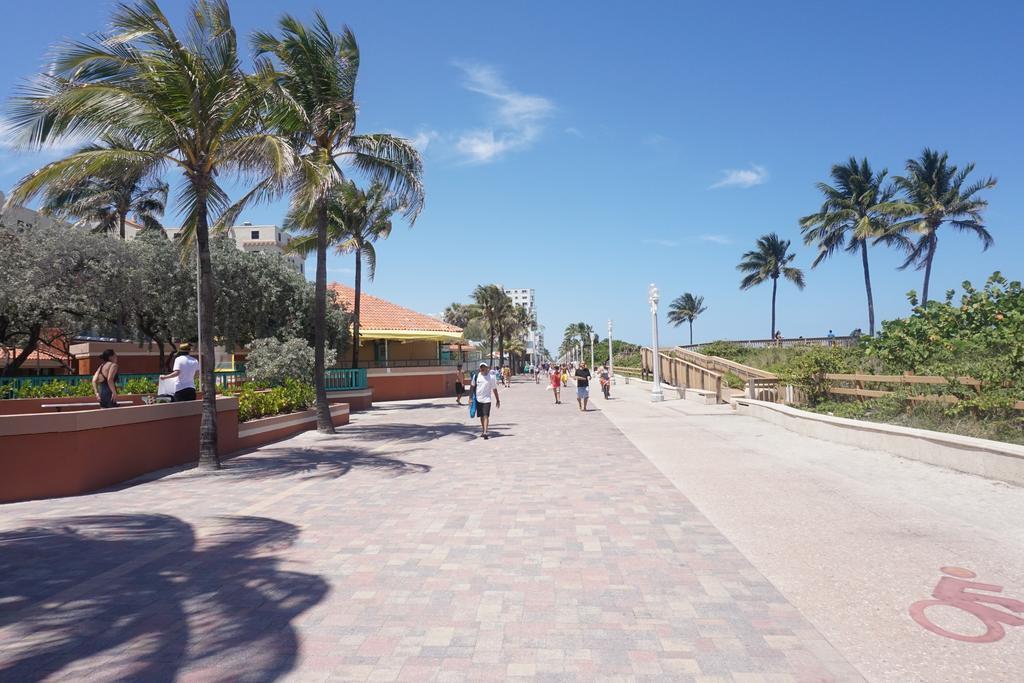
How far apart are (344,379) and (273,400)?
32.9 feet

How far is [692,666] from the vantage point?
11.7 ft

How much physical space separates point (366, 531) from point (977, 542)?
5.52 m

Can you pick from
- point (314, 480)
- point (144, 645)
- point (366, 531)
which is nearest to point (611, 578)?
point (366, 531)

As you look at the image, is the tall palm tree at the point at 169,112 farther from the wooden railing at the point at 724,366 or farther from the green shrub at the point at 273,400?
the wooden railing at the point at 724,366

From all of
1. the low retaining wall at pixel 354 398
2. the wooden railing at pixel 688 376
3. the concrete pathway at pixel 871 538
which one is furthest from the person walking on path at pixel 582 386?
the concrete pathway at pixel 871 538

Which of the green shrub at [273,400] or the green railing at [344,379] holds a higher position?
the green railing at [344,379]

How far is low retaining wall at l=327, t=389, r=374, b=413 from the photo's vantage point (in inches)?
965

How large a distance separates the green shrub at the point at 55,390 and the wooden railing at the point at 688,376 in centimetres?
1844

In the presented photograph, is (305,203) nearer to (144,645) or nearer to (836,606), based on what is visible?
(144,645)

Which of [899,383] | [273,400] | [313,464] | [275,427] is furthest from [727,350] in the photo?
[313,464]

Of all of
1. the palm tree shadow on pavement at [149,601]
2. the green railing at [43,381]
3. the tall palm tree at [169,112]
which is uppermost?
the tall palm tree at [169,112]

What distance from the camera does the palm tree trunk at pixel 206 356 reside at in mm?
10359

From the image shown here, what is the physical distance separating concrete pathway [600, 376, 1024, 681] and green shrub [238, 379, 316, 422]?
8.39 m

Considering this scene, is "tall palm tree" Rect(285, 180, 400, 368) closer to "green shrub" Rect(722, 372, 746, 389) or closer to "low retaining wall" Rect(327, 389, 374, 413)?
"low retaining wall" Rect(327, 389, 374, 413)
